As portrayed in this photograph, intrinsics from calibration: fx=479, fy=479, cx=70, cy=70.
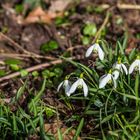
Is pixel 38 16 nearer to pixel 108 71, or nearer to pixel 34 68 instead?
pixel 34 68

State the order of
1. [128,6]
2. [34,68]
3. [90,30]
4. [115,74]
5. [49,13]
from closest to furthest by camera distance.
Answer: [115,74] < [34,68] < [90,30] < [128,6] < [49,13]

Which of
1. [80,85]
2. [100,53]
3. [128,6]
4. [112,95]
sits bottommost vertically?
[112,95]

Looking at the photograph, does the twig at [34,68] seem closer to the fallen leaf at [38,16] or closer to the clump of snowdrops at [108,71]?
the clump of snowdrops at [108,71]

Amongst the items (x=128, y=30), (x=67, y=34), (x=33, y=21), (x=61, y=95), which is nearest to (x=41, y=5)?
(x=33, y=21)

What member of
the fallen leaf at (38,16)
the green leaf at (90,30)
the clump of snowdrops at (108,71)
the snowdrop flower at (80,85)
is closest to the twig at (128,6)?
the green leaf at (90,30)

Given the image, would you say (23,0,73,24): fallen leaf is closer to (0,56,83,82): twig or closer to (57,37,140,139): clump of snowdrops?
(0,56,83,82): twig

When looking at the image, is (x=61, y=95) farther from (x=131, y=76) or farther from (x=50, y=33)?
(x=50, y=33)

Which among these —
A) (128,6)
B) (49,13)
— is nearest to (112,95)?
(128,6)

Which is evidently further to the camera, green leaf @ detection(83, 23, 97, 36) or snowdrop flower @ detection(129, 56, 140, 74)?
green leaf @ detection(83, 23, 97, 36)

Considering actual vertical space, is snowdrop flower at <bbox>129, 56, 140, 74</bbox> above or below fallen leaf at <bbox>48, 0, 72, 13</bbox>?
below

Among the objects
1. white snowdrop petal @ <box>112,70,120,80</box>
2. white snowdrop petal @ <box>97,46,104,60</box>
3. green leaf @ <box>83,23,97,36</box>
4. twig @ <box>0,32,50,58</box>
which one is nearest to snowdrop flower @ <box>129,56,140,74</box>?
white snowdrop petal @ <box>112,70,120,80</box>

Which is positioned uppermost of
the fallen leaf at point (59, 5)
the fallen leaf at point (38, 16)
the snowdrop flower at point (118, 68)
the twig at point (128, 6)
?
the fallen leaf at point (59, 5)
